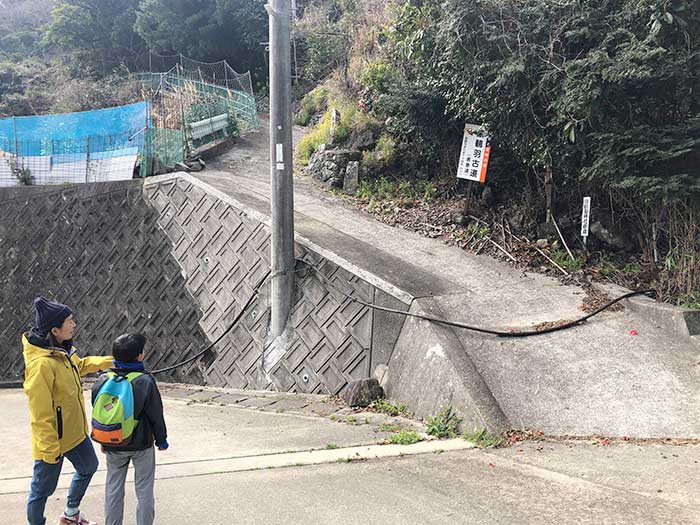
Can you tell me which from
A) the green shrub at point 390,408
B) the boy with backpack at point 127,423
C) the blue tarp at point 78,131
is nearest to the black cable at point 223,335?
the green shrub at point 390,408

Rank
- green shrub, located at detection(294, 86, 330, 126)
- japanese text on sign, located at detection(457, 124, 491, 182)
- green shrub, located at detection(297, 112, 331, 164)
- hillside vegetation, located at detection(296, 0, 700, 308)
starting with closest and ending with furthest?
1. hillside vegetation, located at detection(296, 0, 700, 308)
2. japanese text on sign, located at detection(457, 124, 491, 182)
3. green shrub, located at detection(297, 112, 331, 164)
4. green shrub, located at detection(294, 86, 330, 126)

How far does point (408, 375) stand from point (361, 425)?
2.86ft

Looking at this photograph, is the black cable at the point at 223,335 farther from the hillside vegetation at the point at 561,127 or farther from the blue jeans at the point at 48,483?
the blue jeans at the point at 48,483

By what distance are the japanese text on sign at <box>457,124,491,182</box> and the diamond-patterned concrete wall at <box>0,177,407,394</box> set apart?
138 inches

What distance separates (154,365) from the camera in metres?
10.3

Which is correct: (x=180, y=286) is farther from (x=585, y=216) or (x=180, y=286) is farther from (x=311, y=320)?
(x=585, y=216)

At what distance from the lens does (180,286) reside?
1040 cm

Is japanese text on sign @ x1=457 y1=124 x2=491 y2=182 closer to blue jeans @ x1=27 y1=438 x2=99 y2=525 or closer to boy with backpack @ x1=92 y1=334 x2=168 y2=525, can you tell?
boy with backpack @ x1=92 y1=334 x2=168 y2=525

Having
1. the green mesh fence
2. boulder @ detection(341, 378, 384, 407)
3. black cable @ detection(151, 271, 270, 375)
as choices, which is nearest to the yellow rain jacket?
boulder @ detection(341, 378, 384, 407)

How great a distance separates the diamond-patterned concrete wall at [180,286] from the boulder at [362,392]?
0.39 metres

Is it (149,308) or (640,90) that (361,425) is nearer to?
(640,90)

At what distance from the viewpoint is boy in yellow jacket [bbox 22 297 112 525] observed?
11.3 feet

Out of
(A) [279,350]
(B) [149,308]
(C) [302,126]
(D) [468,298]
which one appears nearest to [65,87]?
(C) [302,126]

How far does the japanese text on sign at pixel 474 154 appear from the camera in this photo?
973 centimetres
